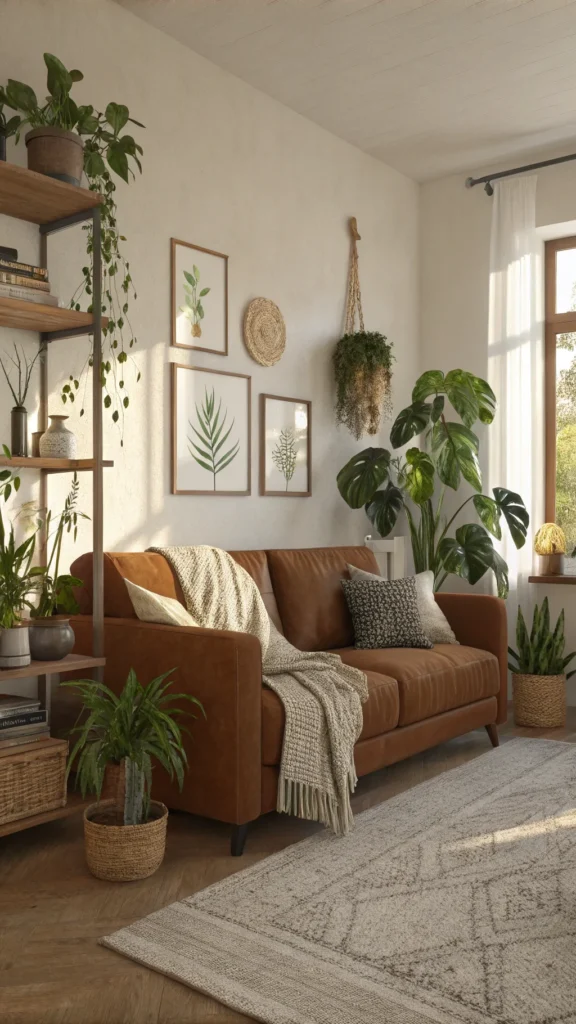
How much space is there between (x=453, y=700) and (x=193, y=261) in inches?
87.9

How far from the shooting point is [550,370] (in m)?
5.41

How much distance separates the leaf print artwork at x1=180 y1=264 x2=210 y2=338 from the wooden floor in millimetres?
2092

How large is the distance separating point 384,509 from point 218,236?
1.71 metres

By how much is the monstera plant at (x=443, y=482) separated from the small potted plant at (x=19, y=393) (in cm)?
195

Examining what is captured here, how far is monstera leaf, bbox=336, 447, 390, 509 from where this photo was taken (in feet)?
15.2

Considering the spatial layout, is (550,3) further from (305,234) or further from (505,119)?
(305,234)

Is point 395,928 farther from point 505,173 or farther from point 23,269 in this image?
point 505,173

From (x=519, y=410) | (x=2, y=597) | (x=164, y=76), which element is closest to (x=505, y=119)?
(x=519, y=410)

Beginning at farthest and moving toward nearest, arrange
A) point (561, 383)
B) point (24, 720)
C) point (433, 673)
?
point (561, 383), point (433, 673), point (24, 720)

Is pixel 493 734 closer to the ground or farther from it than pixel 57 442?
closer to the ground

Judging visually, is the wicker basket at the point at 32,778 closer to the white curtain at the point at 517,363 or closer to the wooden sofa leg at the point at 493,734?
the wooden sofa leg at the point at 493,734

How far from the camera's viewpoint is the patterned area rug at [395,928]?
188 cm

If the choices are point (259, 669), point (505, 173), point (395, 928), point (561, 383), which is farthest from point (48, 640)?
point (505, 173)

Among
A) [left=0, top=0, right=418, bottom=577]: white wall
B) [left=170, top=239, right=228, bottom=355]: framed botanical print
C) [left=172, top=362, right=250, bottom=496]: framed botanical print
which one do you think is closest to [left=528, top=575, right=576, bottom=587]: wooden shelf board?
[left=0, top=0, right=418, bottom=577]: white wall
